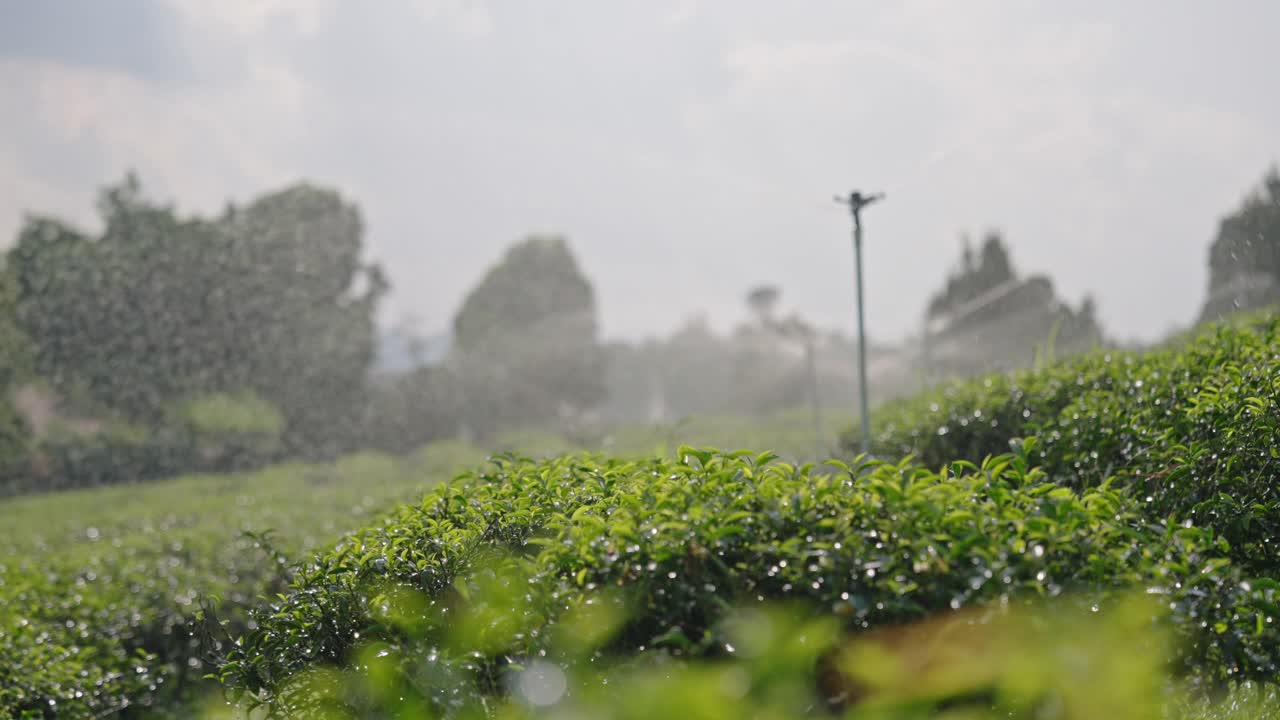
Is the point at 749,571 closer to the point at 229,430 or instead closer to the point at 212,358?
the point at 229,430

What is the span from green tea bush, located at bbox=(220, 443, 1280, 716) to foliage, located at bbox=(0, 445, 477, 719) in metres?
0.63

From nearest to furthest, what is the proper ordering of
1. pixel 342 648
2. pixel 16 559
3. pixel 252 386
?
pixel 342 648
pixel 16 559
pixel 252 386

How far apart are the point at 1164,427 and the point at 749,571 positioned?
107 inches

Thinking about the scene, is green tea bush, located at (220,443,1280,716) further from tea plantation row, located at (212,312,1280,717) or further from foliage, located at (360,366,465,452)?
foliage, located at (360,366,465,452)

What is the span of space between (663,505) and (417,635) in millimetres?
604

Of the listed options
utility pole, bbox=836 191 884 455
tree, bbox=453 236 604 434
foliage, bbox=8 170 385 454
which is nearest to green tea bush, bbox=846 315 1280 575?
utility pole, bbox=836 191 884 455

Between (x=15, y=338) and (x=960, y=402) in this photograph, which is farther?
(x=15, y=338)

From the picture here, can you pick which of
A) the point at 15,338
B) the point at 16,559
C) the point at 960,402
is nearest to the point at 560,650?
the point at 960,402

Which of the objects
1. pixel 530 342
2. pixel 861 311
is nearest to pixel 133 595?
pixel 861 311

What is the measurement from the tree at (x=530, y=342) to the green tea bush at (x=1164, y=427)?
971 inches

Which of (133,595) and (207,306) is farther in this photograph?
(207,306)

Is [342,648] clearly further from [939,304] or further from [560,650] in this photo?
[939,304]

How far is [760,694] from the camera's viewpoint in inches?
51.1

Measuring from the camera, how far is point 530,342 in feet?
108
